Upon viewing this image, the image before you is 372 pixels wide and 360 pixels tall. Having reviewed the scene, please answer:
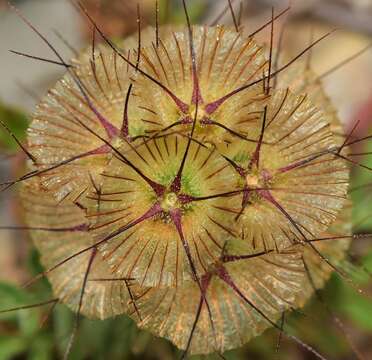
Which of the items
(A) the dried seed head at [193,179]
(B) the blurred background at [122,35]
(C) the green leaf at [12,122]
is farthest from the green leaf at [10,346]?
(A) the dried seed head at [193,179]

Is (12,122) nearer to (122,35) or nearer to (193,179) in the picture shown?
(122,35)

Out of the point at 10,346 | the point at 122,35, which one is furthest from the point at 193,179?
the point at 122,35

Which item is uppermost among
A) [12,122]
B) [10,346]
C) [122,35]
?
[122,35]

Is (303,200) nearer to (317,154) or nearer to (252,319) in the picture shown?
(317,154)

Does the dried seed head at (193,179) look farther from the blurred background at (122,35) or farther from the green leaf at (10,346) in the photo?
the green leaf at (10,346)

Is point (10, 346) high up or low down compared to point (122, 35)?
down

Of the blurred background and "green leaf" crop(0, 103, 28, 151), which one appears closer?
the blurred background

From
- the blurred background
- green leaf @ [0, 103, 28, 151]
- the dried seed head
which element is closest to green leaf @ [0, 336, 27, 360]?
the blurred background

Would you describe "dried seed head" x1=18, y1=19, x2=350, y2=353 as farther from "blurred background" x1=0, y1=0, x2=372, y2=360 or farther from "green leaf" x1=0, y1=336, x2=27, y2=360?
"green leaf" x1=0, y1=336, x2=27, y2=360
